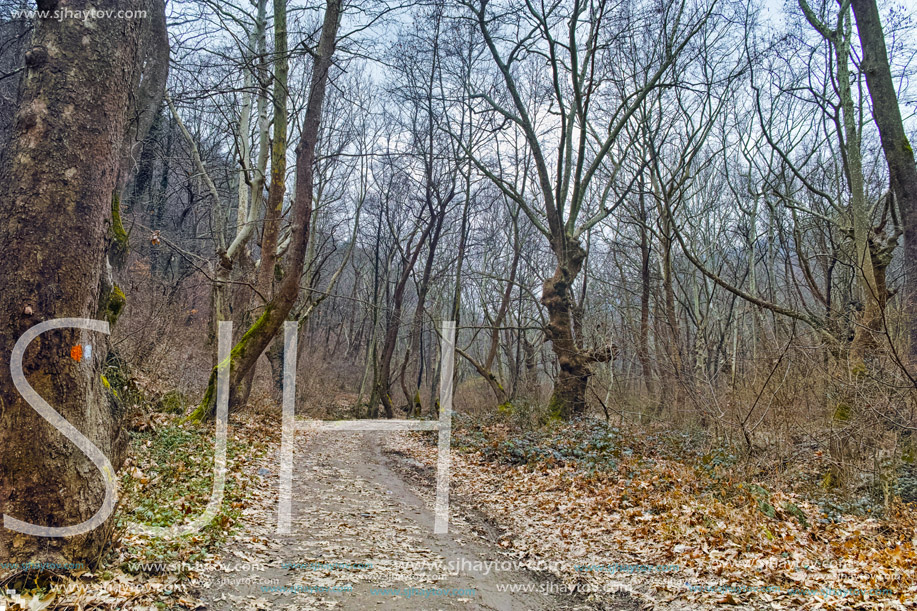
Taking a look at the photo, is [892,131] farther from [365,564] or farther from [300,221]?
[300,221]

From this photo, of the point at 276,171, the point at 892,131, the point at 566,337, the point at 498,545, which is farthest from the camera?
the point at 566,337

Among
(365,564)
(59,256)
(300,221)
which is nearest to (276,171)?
(300,221)

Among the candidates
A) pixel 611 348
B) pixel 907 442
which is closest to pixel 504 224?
pixel 611 348

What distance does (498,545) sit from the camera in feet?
20.1

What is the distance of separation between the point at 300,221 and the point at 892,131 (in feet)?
32.1

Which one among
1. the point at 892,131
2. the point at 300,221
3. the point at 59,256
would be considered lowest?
the point at 59,256

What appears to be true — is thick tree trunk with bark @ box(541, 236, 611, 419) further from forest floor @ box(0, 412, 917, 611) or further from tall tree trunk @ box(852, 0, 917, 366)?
tall tree trunk @ box(852, 0, 917, 366)

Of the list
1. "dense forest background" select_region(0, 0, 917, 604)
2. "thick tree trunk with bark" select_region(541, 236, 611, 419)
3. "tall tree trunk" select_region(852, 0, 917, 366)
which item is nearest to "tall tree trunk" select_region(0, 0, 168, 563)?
"dense forest background" select_region(0, 0, 917, 604)

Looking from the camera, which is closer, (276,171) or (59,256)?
(59,256)

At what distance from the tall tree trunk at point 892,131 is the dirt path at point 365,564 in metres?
6.90

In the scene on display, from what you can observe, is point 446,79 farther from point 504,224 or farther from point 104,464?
point 104,464

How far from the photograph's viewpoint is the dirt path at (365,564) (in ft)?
14.3

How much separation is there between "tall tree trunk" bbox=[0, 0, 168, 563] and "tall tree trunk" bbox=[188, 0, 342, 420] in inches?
231

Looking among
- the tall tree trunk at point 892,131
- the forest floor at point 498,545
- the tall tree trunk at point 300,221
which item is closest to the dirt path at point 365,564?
the forest floor at point 498,545
